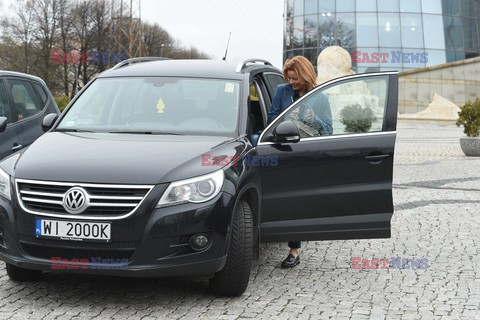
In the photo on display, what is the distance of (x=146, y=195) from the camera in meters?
4.63

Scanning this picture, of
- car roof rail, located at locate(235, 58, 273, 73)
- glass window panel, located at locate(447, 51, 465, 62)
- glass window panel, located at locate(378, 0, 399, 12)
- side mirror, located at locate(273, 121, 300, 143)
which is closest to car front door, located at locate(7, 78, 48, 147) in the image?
car roof rail, located at locate(235, 58, 273, 73)

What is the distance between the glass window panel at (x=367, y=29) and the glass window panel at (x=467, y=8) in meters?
7.12

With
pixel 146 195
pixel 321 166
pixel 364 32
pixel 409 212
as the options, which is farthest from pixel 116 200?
pixel 364 32

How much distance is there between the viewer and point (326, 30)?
176ft

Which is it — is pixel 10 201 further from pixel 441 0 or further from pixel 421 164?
pixel 441 0

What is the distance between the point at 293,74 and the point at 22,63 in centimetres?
5451

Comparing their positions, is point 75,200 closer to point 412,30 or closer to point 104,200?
point 104,200

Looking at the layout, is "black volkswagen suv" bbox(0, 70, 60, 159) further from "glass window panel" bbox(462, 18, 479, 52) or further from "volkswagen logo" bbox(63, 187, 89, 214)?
"glass window panel" bbox(462, 18, 479, 52)

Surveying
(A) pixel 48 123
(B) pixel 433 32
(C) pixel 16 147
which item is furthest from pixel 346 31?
(A) pixel 48 123

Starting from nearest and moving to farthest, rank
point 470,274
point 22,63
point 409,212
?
point 470,274 < point 409,212 < point 22,63

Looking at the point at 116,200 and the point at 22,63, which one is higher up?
the point at 22,63

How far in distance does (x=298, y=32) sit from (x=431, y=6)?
9764mm

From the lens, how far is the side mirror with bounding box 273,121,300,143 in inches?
217

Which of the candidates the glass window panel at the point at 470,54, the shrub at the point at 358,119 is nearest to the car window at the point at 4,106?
the shrub at the point at 358,119
